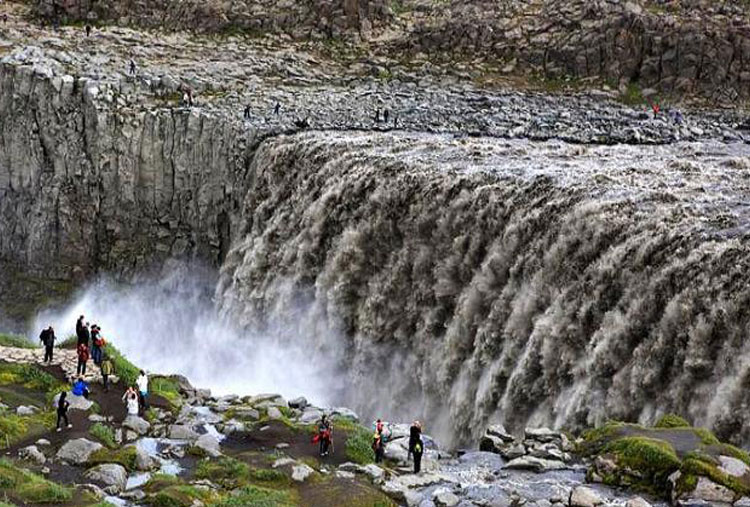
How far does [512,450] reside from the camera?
77.2ft

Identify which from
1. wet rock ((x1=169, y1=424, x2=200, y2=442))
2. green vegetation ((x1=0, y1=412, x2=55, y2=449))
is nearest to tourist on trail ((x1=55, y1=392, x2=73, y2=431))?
green vegetation ((x1=0, y1=412, x2=55, y2=449))

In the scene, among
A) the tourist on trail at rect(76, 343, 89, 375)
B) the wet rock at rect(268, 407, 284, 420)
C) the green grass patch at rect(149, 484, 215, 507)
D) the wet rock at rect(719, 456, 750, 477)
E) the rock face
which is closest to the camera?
the wet rock at rect(719, 456, 750, 477)

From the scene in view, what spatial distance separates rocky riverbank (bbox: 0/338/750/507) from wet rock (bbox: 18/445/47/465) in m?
0.03

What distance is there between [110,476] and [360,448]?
6.55 meters

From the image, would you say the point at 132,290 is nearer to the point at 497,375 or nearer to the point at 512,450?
the point at 497,375

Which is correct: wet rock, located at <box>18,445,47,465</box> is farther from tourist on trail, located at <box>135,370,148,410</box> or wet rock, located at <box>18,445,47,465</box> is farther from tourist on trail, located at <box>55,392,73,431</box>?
tourist on trail, located at <box>135,370,148,410</box>

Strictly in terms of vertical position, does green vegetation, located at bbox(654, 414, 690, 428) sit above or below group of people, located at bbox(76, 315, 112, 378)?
above

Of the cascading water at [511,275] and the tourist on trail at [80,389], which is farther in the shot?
the tourist on trail at [80,389]

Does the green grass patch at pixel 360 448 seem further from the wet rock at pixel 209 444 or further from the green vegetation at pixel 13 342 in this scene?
the green vegetation at pixel 13 342

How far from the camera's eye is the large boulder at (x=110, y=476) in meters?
21.4

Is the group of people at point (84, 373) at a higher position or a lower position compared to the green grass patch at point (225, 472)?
lower

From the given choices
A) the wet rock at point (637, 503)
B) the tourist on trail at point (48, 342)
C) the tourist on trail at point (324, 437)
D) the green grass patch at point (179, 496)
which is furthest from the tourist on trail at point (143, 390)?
the wet rock at point (637, 503)

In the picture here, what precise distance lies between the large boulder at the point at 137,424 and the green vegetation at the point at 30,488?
5.08 meters

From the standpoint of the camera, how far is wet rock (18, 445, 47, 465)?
23047mm
